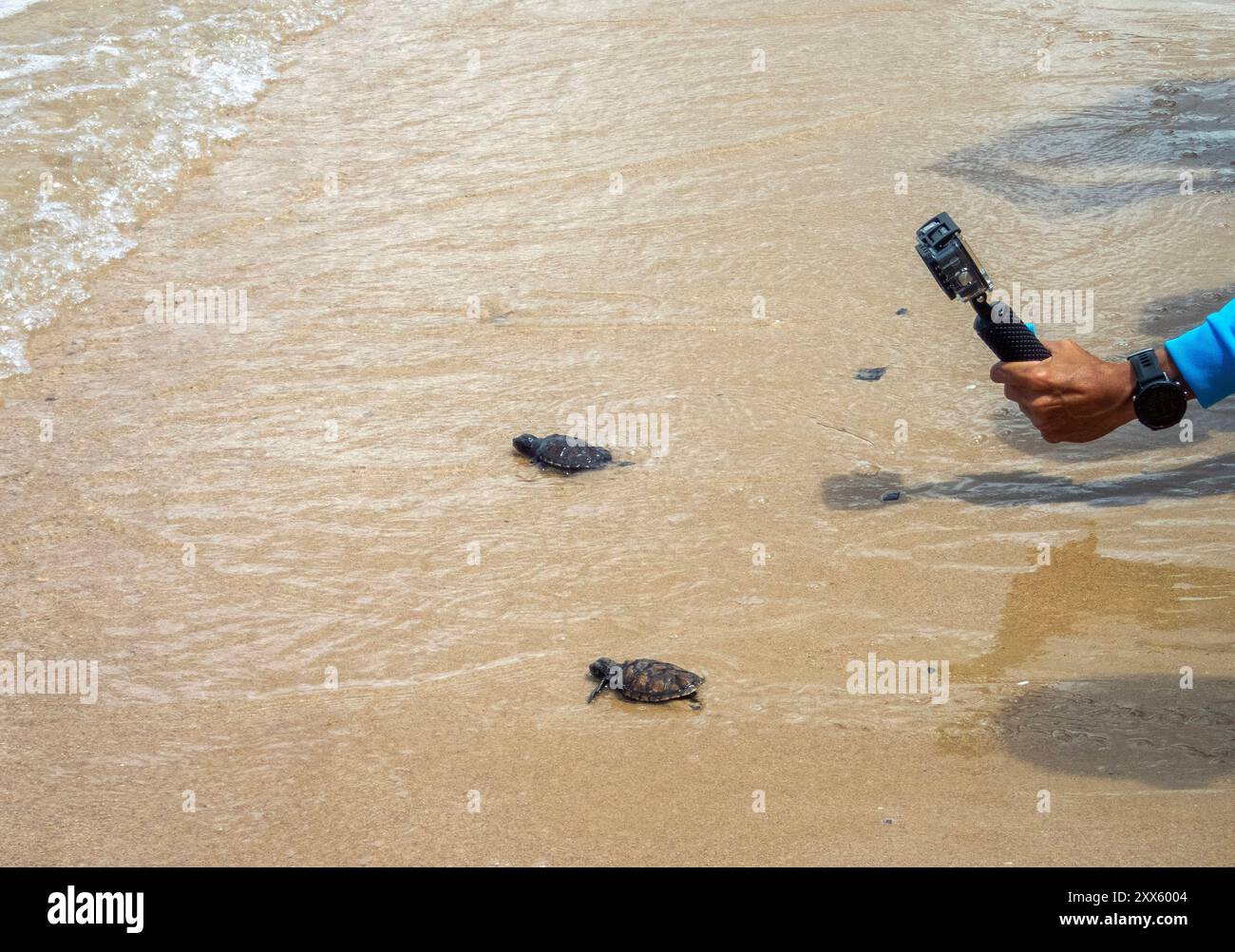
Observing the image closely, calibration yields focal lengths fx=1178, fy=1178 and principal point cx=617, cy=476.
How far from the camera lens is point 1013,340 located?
3.05m

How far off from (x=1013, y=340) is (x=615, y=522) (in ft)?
6.64

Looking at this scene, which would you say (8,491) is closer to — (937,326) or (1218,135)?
(937,326)

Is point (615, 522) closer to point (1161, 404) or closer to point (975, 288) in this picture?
point (975, 288)

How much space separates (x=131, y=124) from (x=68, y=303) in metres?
2.72

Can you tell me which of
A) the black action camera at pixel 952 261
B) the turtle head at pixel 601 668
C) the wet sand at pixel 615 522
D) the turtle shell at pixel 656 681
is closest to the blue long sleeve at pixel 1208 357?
the black action camera at pixel 952 261

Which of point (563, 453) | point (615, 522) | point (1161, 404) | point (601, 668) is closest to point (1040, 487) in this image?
point (615, 522)

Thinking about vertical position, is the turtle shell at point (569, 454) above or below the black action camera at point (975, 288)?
below

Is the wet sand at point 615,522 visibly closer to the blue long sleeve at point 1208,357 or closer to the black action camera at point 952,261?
the blue long sleeve at point 1208,357

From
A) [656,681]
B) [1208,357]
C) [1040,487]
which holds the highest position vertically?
[1208,357]

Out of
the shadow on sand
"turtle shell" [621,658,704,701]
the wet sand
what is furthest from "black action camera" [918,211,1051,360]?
the shadow on sand

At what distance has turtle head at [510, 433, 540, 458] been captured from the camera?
16.7 ft

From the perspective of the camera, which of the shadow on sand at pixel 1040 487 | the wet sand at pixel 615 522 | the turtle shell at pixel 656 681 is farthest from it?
the shadow on sand at pixel 1040 487

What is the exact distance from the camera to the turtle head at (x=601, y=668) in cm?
377

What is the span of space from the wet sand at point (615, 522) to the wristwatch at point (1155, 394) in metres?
1.03
